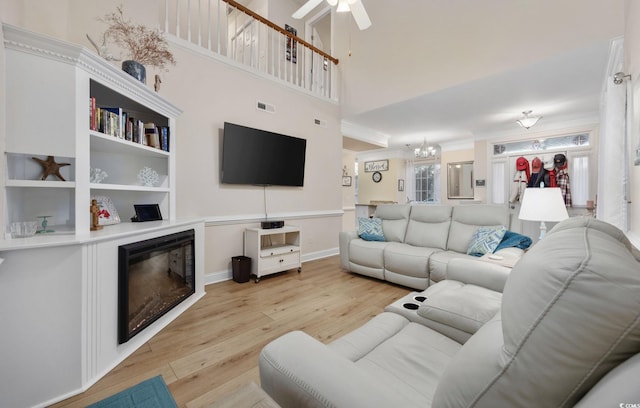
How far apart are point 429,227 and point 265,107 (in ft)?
9.39

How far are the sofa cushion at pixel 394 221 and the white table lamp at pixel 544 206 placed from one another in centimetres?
146

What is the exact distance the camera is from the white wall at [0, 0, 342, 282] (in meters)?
2.36

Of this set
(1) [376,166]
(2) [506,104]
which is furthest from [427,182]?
(2) [506,104]

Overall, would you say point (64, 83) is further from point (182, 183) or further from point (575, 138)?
point (575, 138)

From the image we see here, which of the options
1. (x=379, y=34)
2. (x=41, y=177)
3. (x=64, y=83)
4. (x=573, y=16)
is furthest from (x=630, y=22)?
(x=41, y=177)

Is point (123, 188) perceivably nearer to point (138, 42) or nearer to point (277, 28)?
point (138, 42)

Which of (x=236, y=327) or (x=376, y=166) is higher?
(x=376, y=166)

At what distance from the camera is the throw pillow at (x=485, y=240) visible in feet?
9.20

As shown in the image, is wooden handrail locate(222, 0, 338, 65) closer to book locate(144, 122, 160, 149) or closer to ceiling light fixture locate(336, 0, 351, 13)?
ceiling light fixture locate(336, 0, 351, 13)

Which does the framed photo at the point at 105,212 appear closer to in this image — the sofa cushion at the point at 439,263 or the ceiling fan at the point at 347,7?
the ceiling fan at the point at 347,7

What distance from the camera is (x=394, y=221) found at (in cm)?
385

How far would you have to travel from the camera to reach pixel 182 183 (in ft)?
10.1

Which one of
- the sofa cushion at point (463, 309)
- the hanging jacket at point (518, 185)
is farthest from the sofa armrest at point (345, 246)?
the hanging jacket at point (518, 185)

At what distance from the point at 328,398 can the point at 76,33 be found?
3304 mm
